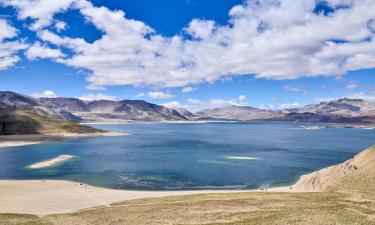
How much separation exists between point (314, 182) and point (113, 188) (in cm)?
5478

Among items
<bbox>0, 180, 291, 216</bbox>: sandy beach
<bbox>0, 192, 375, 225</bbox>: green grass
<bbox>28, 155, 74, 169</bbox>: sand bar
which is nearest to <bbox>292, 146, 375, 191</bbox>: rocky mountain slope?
<bbox>0, 180, 291, 216</bbox>: sandy beach

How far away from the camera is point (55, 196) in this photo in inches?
3438

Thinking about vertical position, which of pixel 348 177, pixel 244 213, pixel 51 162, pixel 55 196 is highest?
pixel 348 177

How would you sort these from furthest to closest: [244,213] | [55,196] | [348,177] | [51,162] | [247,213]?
[51,162]
[348,177]
[55,196]
[244,213]
[247,213]

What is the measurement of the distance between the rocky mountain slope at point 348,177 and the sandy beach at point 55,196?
27.6 ft

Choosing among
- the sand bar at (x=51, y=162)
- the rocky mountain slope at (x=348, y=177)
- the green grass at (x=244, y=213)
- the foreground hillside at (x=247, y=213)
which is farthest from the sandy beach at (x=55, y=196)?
the sand bar at (x=51, y=162)

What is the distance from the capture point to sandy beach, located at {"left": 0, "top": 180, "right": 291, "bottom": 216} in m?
72.2

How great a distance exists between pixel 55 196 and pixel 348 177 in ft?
229

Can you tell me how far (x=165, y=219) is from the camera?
53.1 m

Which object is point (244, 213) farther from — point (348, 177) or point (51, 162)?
point (51, 162)

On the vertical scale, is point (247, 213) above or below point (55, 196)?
above

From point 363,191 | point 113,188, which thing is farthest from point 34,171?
point 363,191

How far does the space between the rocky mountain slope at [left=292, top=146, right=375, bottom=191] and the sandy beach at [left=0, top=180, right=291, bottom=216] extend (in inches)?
332

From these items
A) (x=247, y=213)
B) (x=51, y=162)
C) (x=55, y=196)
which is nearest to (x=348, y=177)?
Answer: (x=247, y=213)
